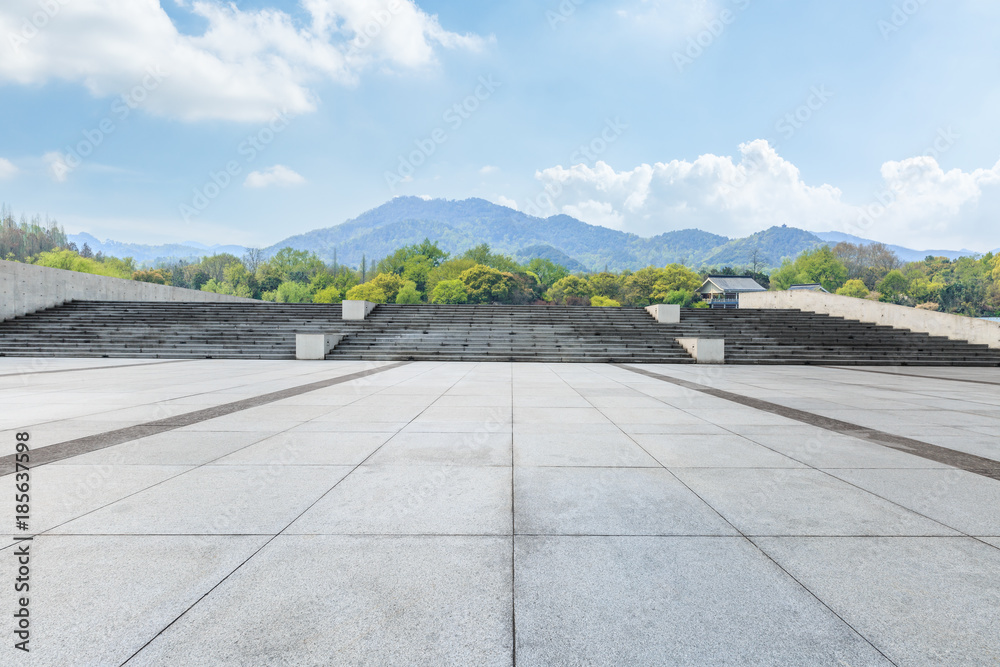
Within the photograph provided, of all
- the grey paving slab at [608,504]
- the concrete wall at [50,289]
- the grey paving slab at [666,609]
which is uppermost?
the concrete wall at [50,289]

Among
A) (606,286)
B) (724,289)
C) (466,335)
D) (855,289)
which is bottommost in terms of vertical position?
(466,335)

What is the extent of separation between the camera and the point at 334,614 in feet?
6.46

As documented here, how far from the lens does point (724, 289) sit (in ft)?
258

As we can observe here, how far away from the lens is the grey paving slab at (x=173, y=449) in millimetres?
4168

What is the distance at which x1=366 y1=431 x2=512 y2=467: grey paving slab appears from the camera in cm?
425

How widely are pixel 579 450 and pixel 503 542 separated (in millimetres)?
2148

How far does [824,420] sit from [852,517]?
4.03 metres

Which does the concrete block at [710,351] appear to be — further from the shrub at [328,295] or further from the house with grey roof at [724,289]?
the shrub at [328,295]

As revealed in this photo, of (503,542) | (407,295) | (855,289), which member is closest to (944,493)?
(503,542)

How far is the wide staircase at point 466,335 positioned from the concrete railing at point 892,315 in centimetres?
85

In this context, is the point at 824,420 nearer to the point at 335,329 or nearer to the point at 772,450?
the point at 772,450

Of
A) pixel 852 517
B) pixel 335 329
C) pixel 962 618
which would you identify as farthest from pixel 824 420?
pixel 335 329

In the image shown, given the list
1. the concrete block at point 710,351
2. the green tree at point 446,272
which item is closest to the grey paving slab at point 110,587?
the concrete block at point 710,351

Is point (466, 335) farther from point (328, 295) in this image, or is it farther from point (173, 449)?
point (328, 295)
